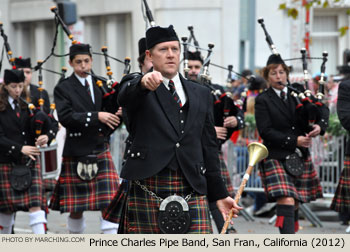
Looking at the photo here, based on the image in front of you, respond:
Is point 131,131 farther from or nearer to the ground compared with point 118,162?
farther from the ground

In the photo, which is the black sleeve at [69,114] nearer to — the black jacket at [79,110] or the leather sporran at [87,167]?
the black jacket at [79,110]

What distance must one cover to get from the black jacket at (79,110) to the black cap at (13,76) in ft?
1.14

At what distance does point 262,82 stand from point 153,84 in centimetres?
664

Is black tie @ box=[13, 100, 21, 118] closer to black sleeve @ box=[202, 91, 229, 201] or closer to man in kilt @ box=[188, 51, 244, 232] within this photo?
man in kilt @ box=[188, 51, 244, 232]

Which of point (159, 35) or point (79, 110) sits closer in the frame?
point (159, 35)

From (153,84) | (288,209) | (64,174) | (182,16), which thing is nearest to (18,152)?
→ (64,174)

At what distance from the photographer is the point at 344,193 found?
8.38 m

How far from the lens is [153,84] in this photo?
4.68m

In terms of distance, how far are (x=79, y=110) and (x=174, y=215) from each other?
3112 millimetres

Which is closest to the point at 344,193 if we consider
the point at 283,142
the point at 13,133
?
the point at 283,142

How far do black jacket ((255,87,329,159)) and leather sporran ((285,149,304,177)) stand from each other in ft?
0.15

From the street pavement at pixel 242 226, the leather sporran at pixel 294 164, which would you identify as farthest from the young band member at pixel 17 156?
the leather sporran at pixel 294 164

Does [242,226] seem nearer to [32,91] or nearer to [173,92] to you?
[32,91]

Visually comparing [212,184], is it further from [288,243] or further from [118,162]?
[118,162]
